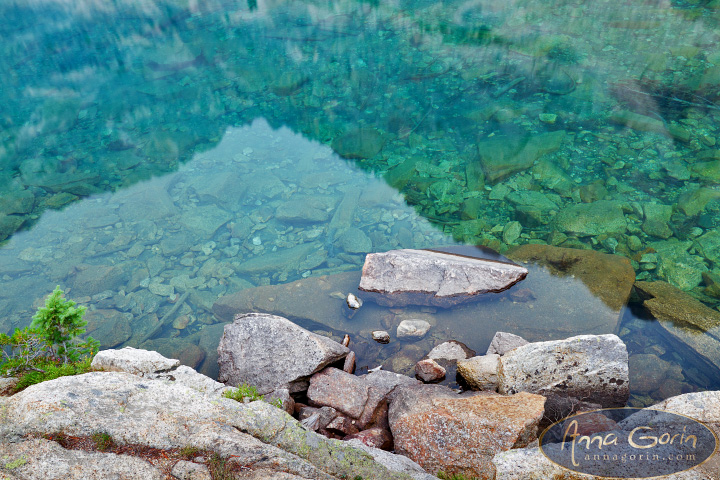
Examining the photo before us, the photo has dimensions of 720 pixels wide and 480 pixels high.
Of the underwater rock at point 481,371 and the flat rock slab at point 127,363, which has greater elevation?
the flat rock slab at point 127,363

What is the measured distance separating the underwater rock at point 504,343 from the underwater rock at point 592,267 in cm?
222

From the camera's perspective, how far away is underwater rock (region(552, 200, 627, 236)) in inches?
373

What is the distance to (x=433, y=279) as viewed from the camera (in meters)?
8.08

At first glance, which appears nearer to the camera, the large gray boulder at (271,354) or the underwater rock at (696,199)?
the large gray boulder at (271,354)

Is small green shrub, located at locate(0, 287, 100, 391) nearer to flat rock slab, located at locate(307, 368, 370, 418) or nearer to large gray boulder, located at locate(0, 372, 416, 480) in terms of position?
large gray boulder, located at locate(0, 372, 416, 480)

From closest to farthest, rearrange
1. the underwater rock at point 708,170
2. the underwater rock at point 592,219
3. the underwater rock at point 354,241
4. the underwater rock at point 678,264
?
the underwater rock at point 678,264, the underwater rock at point 592,219, the underwater rock at point 354,241, the underwater rock at point 708,170

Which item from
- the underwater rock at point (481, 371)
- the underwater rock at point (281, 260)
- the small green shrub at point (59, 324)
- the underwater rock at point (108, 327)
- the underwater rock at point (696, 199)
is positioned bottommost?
the underwater rock at point (108, 327)

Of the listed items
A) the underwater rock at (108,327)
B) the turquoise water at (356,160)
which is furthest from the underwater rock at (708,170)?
the underwater rock at (108,327)

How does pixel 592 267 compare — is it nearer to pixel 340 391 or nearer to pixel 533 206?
pixel 533 206

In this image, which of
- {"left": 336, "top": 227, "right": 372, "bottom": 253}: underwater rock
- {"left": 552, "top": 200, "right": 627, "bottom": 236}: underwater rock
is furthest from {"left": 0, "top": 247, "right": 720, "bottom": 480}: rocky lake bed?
{"left": 552, "top": 200, "right": 627, "bottom": 236}: underwater rock

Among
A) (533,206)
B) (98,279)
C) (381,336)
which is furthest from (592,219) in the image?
(98,279)

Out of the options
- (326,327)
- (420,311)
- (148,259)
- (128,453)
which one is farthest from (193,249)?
(128,453)

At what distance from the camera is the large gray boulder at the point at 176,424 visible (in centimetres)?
359

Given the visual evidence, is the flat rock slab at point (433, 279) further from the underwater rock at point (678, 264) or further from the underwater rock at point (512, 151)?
the underwater rock at point (512, 151)
